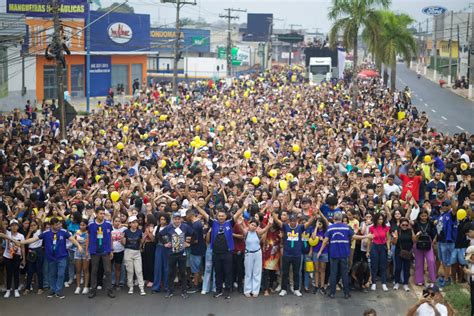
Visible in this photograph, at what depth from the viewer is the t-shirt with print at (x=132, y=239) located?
12375 mm

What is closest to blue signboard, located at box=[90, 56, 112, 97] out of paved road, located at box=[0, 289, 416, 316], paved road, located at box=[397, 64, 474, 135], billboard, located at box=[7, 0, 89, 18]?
billboard, located at box=[7, 0, 89, 18]

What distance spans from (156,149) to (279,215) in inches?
368

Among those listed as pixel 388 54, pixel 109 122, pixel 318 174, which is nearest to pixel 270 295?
pixel 318 174

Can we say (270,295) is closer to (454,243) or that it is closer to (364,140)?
(454,243)

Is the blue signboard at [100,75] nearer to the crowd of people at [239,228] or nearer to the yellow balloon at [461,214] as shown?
the crowd of people at [239,228]

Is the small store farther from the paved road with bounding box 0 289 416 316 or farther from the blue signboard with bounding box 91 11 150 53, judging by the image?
the paved road with bounding box 0 289 416 316

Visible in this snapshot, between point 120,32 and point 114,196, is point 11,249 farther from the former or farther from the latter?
point 120,32

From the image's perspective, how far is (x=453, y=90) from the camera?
65.3m

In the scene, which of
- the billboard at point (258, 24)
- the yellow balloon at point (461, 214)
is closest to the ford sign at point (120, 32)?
the yellow balloon at point (461, 214)

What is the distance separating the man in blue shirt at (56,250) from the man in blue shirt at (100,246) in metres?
0.27

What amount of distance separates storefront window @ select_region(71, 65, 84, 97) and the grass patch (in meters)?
46.7

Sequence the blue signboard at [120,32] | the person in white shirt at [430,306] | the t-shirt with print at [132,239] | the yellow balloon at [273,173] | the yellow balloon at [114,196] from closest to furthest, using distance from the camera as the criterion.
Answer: the person in white shirt at [430,306], the t-shirt with print at [132,239], the yellow balloon at [114,196], the yellow balloon at [273,173], the blue signboard at [120,32]

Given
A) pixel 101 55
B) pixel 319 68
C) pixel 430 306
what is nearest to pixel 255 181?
pixel 430 306

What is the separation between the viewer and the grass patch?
1128 centimetres
